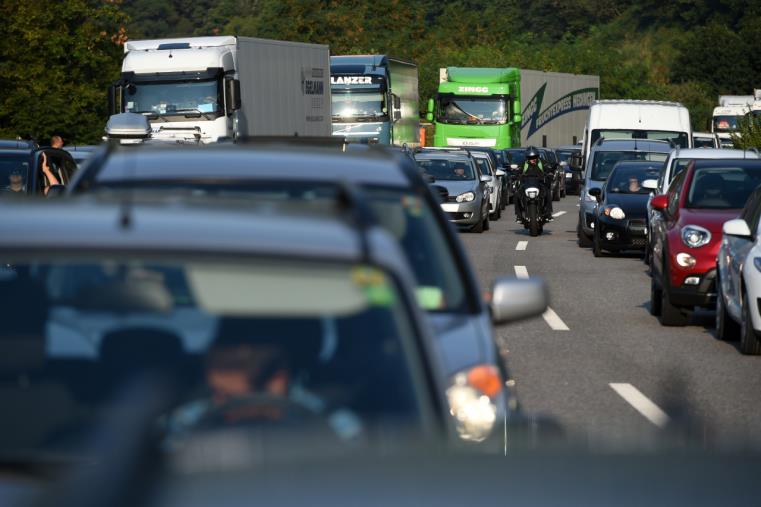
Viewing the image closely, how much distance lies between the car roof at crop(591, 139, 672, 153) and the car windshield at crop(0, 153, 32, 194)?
17.0 meters

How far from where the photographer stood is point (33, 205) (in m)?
3.97

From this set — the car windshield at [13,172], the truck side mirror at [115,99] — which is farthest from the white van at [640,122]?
the car windshield at [13,172]

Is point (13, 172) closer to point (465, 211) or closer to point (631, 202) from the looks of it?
point (631, 202)

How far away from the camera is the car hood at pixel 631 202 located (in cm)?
2573

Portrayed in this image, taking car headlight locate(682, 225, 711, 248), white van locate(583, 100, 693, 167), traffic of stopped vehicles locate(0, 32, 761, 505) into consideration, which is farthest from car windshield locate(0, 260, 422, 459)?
white van locate(583, 100, 693, 167)

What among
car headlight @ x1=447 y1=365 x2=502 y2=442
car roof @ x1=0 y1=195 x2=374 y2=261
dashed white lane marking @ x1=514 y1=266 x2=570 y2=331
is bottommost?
dashed white lane marking @ x1=514 y1=266 x2=570 y2=331

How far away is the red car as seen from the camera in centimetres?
1531

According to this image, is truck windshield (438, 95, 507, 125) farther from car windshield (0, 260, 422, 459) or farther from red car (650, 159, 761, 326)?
car windshield (0, 260, 422, 459)

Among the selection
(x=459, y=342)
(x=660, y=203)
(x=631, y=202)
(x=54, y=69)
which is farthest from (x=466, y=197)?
(x=54, y=69)

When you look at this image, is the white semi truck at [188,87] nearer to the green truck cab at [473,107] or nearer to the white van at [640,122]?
the white van at [640,122]

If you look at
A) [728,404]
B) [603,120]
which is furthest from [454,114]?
[728,404]

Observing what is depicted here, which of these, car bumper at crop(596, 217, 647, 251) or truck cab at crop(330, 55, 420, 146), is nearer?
car bumper at crop(596, 217, 647, 251)

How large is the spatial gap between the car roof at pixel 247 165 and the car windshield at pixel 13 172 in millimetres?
8874

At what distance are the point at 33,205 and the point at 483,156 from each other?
3912 centimetres
